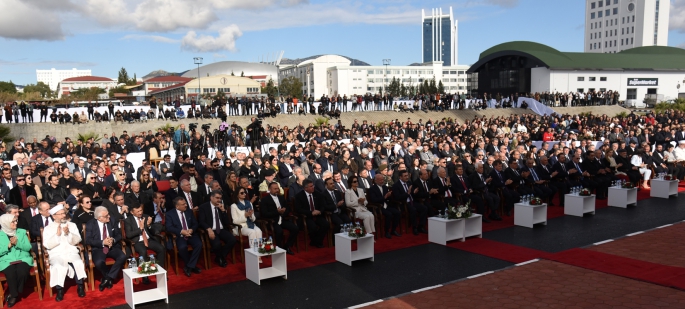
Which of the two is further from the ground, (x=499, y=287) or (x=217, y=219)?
(x=217, y=219)

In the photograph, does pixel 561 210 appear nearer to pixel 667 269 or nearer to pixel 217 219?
pixel 667 269

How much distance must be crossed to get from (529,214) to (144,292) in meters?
7.28

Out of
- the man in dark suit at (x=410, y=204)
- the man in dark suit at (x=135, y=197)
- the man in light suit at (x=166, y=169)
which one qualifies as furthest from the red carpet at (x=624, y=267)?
the man in light suit at (x=166, y=169)

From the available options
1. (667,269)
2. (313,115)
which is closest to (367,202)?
(667,269)

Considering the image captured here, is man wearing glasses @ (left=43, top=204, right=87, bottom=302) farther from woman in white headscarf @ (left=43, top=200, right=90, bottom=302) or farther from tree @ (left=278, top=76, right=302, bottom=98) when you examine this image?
tree @ (left=278, top=76, right=302, bottom=98)

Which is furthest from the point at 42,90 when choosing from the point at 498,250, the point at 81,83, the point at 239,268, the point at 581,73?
the point at 498,250

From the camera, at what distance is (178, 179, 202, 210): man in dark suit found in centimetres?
932

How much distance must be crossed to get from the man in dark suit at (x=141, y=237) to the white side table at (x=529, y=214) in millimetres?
6830

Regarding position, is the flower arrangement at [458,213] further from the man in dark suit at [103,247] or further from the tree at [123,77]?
the tree at [123,77]

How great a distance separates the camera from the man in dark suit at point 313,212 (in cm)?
940

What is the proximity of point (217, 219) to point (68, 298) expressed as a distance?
2352mm

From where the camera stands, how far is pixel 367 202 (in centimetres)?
1013

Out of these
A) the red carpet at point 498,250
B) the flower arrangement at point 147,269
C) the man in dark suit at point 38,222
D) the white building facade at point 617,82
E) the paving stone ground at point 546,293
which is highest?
the white building facade at point 617,82

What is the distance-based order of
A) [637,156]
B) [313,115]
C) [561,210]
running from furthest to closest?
[313,115] → [637,156] → [561,210]
